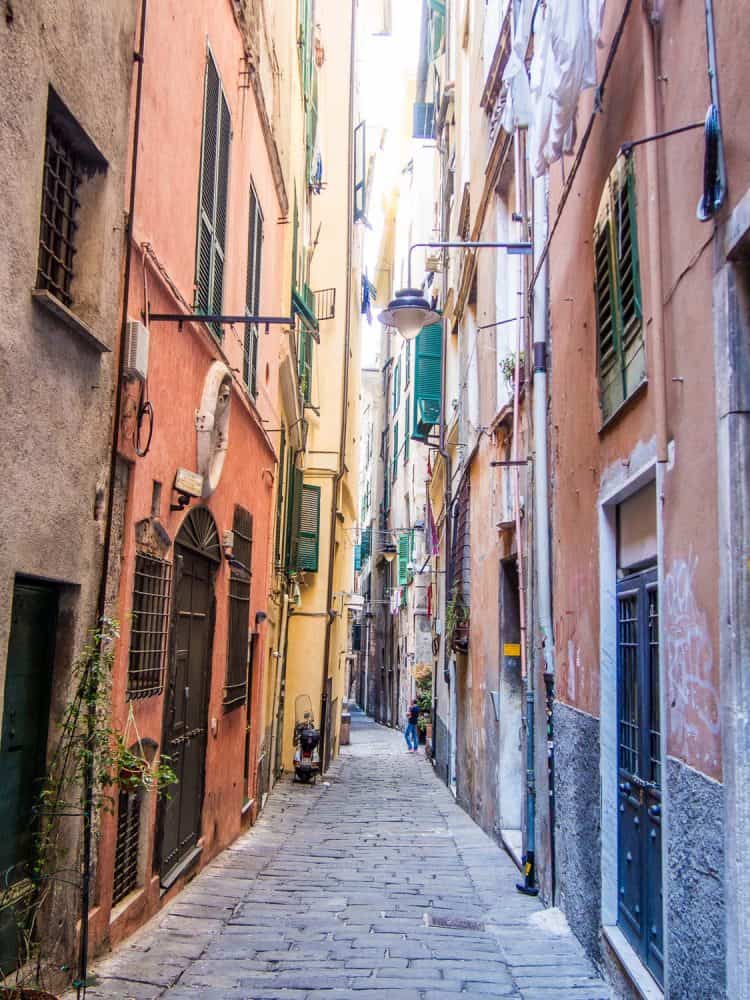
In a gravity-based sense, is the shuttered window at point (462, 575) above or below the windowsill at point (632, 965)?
above

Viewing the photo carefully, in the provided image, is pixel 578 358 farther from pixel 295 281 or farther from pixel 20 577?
pixel 295 281

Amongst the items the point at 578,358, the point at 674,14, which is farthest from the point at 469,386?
the point at 674,14

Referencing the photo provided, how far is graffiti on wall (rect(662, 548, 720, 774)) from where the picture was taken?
150 inches

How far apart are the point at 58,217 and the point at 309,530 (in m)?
15.4

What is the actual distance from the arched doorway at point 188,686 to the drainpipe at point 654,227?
13.3 feet

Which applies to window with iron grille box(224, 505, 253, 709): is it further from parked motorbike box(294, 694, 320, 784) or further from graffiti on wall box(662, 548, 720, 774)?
graffiti on wall box(662, 548, 720, 774)

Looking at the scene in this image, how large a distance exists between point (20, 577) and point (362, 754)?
2070cm

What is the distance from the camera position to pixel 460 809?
1381cm

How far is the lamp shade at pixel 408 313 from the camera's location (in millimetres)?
8648

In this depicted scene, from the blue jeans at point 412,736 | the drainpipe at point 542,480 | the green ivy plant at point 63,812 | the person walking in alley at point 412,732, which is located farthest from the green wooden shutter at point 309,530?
the green ivy plant at point 63,812

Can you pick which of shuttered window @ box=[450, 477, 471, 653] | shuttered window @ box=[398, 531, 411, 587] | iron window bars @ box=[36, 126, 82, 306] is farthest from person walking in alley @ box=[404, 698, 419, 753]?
iron window bars @ box=[36, 126, 82, 306]

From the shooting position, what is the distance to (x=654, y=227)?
180 inches

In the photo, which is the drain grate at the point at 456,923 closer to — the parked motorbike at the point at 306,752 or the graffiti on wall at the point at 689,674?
the graffiti on wall at the point at 689,674

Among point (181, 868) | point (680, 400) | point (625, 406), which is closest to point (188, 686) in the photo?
point (181, 868)
